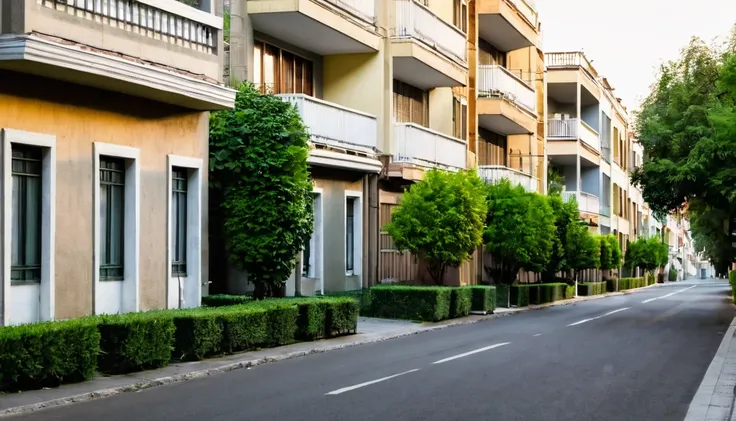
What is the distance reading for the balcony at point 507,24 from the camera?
137ft

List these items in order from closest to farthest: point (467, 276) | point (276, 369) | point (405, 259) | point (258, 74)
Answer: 1. point (276, 369)
2. point (258, 74)
3. point (405, 259)
4. point (467, 276)

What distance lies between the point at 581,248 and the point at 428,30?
810 inches

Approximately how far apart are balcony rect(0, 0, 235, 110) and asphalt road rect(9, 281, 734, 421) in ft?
16.7

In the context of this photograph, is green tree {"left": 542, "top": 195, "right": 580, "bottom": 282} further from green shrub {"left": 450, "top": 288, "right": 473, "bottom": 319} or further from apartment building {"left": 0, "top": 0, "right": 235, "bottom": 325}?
apartment building {"left": 0, "top": 0, "right": 235, "bottom": 325}

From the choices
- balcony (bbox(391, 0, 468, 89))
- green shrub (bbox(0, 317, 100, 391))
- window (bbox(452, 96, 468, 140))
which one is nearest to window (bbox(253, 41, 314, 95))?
balcony (bbox(391, 0, 468, 89))

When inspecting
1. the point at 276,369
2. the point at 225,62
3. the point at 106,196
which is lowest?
the point at 276,369

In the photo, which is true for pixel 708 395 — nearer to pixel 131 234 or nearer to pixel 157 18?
pixel 131 234

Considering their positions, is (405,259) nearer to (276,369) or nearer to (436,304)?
(436,304)

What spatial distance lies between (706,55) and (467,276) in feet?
36.7

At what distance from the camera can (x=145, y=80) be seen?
18.0 meters

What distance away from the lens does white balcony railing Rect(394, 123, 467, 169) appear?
103 ft

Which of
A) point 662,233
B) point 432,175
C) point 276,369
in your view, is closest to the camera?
point 276,369

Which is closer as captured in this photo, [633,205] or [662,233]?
[633,205]

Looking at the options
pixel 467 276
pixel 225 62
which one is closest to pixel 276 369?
pixel 225 62
